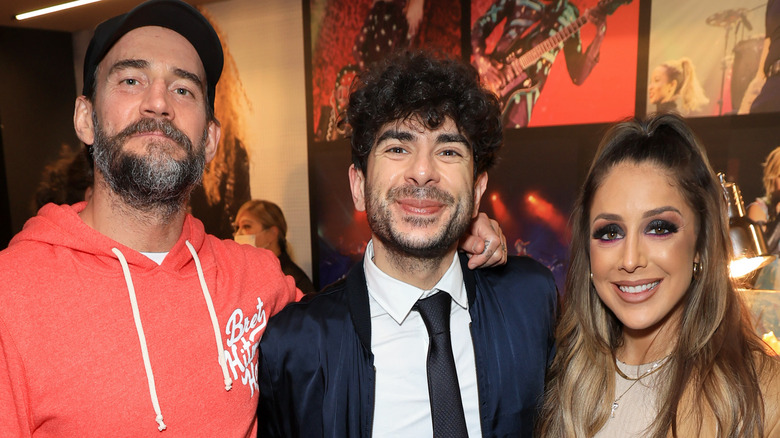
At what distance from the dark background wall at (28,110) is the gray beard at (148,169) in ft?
17.7

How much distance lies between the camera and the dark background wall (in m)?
5.98

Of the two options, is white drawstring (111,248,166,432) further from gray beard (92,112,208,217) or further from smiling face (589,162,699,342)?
smiling face (589,162,699,342)

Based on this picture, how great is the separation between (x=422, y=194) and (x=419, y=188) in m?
0.02

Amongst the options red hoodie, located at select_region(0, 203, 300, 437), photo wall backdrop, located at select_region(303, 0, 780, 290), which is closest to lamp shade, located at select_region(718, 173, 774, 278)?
photo wall backdrop, located at select_region(303, 0, 780, 290)

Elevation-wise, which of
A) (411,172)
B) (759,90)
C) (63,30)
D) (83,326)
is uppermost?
(63,30)

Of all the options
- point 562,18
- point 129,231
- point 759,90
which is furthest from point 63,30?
point 759,90

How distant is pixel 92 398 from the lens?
132cm

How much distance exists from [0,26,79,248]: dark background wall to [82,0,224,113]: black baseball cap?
5.24 meters

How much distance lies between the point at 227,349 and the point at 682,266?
129cm

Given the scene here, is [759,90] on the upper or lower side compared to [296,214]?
upper

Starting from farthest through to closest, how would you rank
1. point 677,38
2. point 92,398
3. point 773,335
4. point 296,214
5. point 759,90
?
point 296,214 < point 677,38 < point 759,90 < point 773,335 < point 92,398

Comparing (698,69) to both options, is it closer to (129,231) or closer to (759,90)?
(759,90)

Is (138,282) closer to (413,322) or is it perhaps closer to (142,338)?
(142,338)

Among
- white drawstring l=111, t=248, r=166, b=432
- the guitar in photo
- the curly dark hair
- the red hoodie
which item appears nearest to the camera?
the red hoodie
